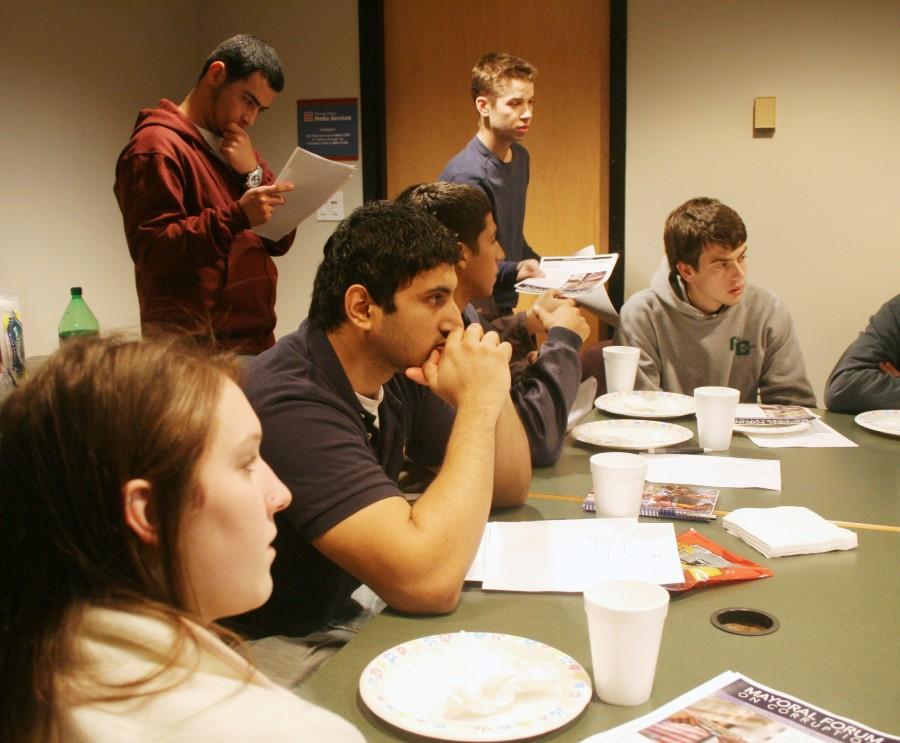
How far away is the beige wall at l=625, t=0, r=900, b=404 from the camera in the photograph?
11.3 feet

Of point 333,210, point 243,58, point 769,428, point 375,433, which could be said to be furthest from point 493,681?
point 333,210

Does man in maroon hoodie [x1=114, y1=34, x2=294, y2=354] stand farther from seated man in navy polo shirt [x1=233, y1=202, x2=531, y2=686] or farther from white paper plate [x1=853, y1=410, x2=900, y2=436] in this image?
white paper plate [x1=853, y1=410, x2=900, y2=436]

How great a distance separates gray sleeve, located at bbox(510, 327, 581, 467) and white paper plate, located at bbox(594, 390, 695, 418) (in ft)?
0.97

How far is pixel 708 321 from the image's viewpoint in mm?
2621

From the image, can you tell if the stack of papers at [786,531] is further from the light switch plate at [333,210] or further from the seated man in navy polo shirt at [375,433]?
the light switch plate at [333,210]

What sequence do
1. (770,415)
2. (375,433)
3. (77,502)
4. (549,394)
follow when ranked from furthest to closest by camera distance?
(770,415)
(549,394)
(375,433)
(77,502)

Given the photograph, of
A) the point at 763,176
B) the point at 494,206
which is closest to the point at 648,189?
the point at 763,176

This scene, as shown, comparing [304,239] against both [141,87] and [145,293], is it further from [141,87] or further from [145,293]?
[145,293]

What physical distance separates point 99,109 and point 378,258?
2.56 m

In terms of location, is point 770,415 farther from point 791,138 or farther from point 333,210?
point 333,210

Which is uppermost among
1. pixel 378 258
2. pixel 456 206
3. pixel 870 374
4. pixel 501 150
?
pixel 501 150

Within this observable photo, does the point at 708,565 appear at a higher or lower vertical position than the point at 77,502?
lower

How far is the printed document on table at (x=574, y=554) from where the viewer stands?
1.20m

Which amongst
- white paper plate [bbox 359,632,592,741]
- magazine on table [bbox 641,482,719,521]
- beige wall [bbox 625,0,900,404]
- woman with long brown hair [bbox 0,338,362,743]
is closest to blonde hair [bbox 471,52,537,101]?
beige wall [bbox 625,0,900,404]
